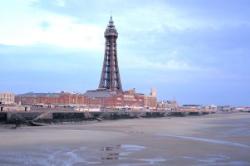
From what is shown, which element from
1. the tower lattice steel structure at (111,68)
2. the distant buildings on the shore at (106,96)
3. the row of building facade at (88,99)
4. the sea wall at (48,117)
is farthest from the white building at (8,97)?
the sea wall at (48,117)

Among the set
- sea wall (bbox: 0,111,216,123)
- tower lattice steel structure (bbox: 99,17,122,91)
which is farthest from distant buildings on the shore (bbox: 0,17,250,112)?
sea wall (bbox: 0,111,216,123)

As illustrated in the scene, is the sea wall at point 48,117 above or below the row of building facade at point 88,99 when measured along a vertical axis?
below

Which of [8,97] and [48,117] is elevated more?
[8,97]

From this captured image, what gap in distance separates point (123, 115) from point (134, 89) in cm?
9441

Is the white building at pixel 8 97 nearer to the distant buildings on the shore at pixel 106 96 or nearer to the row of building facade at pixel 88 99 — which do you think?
the distant buildings on the shore at pixel 106 96

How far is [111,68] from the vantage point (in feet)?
572

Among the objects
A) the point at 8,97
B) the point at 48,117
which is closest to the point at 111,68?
the point at 8,97

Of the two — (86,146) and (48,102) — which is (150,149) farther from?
(48,102)

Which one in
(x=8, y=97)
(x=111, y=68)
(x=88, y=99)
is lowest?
(x=88, y=99)

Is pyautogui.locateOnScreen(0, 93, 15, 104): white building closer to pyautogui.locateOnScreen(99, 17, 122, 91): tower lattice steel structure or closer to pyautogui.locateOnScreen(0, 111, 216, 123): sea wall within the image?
pyautogui.locateOnScreen(99, 17, 122, 91): tower lattice steel structure

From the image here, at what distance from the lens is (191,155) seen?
25625 millimetres

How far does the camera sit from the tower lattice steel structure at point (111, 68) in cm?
17462

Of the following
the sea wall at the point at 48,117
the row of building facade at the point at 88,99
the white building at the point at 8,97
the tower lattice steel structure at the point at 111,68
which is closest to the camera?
the sea wall at the point at 48,117

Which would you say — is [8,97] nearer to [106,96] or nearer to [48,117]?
[106,96]
